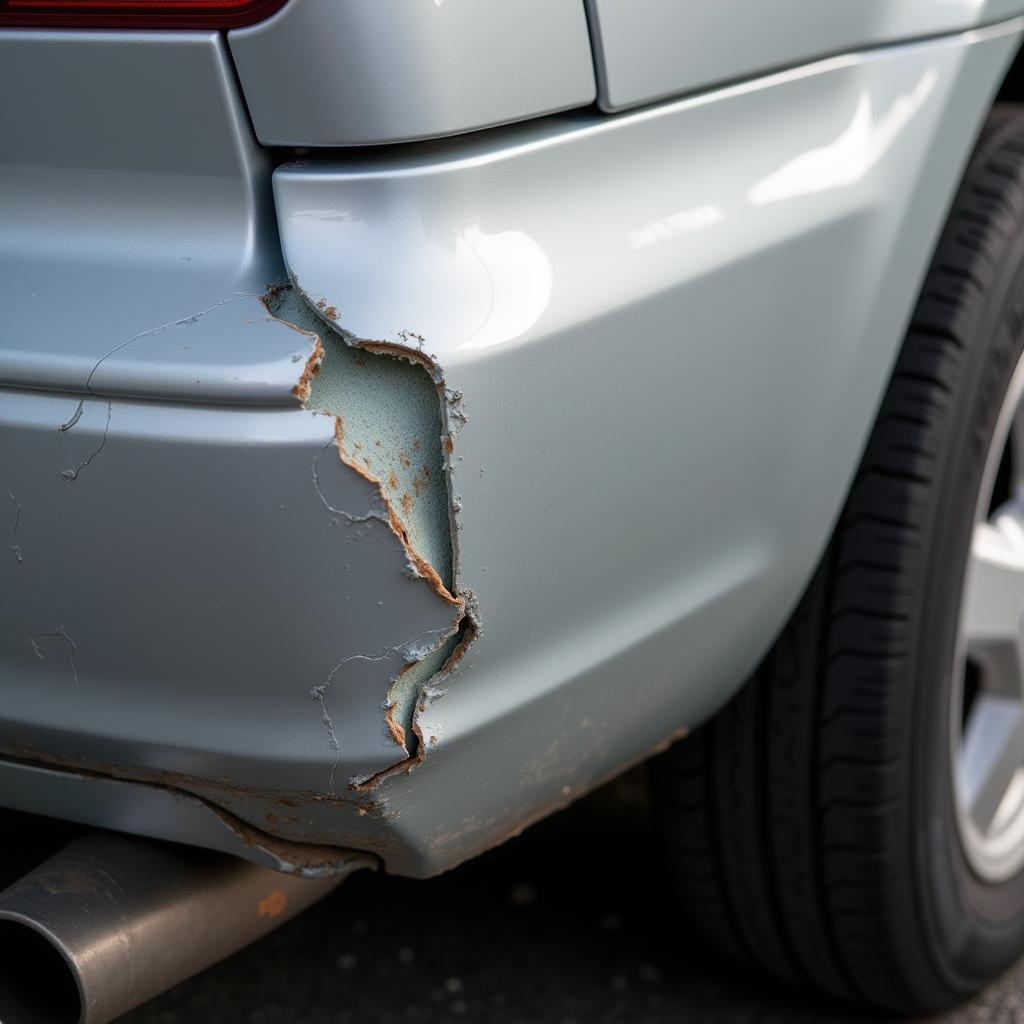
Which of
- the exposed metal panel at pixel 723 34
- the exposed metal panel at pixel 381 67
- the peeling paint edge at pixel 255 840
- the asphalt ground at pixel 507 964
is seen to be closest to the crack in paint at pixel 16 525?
the peeling paint edge at pixel 255 840

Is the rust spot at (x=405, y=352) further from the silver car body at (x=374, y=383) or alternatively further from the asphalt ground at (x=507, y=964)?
the asphalt ground at (x=507, y=964)

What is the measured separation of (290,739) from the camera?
3.41ft

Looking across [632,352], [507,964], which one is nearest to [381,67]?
[632,352]

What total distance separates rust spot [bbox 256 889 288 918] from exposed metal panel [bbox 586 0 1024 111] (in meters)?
0.74

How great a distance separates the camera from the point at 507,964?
1946 mm

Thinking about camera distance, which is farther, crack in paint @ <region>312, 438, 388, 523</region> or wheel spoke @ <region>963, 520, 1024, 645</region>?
wheel spoke @ <region>963, 520, 1024, 645</region>

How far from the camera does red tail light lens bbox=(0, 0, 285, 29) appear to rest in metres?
0.97

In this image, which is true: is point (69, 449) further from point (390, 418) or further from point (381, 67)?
point (381, 67)

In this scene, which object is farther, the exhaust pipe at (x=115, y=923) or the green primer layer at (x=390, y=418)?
the exhaust pipe at (x=115, y=923)

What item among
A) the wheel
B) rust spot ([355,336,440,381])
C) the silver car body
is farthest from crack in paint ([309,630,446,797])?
the wheel

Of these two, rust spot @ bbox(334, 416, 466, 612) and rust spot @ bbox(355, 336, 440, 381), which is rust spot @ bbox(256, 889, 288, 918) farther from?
rust spot @ bbox(355, 336, 440, 381)

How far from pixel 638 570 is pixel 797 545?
249 millimetres

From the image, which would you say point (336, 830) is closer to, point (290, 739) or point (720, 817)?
point (290, 739)

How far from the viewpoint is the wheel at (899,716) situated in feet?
4.81
